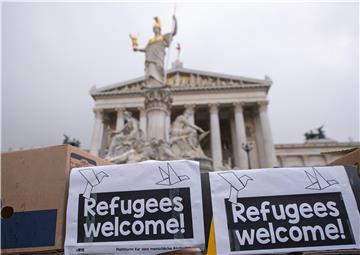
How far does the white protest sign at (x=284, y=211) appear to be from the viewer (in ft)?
5.54

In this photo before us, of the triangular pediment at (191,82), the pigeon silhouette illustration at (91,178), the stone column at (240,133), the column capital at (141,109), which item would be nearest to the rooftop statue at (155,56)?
the pigeon silhouette illustration at (91,178)

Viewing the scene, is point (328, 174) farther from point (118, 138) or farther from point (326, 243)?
point (118, 138)

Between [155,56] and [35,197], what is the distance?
9.08 meters

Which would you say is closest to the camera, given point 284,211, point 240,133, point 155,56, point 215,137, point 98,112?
point 284,211

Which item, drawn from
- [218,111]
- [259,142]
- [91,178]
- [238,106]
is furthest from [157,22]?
[259,142]

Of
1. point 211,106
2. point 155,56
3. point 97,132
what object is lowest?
point 155,56

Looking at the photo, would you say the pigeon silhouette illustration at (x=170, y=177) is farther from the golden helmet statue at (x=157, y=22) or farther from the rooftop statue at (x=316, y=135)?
the rooftop statue at (x=316, y=135)

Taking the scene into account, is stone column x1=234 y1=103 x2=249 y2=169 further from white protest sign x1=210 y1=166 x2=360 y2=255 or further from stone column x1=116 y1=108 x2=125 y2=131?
white protest sign x1=210 y1=166 x2=360 y2=255

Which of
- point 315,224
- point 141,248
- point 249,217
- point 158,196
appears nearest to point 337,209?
point 315,224

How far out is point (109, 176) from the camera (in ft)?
6.34

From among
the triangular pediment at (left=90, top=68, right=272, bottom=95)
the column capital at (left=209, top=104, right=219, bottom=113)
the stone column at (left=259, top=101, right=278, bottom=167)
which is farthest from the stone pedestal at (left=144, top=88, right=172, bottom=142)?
the triangular pediment at (left=90, top=68, right=272, bottom=95)

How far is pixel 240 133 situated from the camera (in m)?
31.7

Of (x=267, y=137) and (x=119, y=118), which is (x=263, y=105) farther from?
(x=119, y=118)

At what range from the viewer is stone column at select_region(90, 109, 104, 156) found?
31837mm
